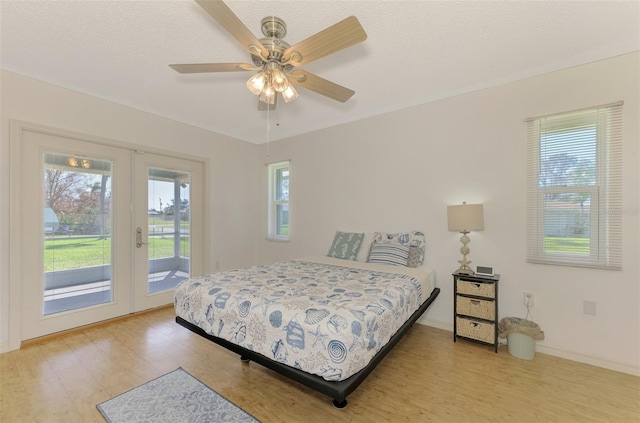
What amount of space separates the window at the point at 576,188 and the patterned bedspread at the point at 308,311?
4.17 ft

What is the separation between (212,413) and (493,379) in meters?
2.05

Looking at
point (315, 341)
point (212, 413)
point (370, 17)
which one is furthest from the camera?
point (370, 17)

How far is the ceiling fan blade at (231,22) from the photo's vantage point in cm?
130

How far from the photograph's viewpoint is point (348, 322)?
1.53 meters

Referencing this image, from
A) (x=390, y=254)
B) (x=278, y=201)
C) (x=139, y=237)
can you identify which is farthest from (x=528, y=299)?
(x=139, y=237)

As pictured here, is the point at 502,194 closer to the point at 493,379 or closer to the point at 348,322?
the point at 493,379

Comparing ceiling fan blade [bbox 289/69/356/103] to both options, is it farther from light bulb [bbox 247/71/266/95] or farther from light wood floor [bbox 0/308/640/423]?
light wood floor [bbox 0/308/640/423]

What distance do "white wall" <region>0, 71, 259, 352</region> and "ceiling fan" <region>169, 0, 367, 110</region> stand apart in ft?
6.55

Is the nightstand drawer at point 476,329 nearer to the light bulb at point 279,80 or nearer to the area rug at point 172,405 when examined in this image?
the area rug at point 172,405

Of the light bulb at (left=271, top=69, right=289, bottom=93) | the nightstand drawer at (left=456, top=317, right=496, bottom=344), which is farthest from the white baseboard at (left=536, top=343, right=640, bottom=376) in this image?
the light bulb at (left=271, top=69, right=289, bottom=93)

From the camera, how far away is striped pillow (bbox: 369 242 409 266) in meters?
3.04

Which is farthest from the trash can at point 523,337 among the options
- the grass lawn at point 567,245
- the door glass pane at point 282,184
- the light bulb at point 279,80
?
the door glass pane at point 282,184

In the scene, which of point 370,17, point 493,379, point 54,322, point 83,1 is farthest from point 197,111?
point 493,379

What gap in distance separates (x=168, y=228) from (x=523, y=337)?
425 centimetres
